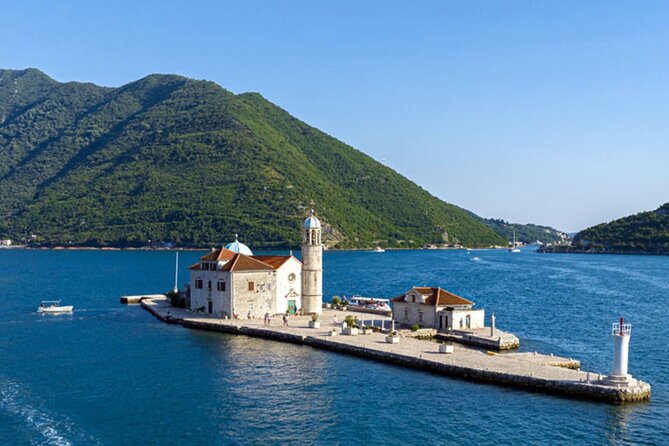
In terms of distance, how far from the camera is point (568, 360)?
4662 centimetres

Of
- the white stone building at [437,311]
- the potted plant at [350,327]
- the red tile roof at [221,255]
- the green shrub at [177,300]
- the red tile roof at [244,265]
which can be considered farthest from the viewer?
the green shrub at [177,300]

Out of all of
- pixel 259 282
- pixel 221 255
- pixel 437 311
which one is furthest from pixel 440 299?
pixel 221 255

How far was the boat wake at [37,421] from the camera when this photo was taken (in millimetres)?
31719

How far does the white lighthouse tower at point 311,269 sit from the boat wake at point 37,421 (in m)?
30.6

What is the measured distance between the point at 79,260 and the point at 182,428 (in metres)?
163

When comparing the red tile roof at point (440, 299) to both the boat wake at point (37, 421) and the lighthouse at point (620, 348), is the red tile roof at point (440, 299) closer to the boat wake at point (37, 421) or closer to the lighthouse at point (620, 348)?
the lighthouse at point (620, 348)

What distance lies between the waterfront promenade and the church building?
5.56 feet

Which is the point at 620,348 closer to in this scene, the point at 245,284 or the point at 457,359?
the point at 457,359

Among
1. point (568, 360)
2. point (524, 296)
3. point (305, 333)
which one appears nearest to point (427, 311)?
point (305, 333)

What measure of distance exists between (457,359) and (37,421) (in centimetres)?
2647

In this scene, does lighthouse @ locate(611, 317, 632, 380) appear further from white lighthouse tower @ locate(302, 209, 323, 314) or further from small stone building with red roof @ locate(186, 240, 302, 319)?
small stone building with red roof @ locate(186, 240, 302, 319)

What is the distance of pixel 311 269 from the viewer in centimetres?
6538

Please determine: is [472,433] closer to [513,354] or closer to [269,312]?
[513,354]

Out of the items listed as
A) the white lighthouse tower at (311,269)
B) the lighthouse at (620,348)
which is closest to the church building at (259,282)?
the white lighthouse tower at (311,269)
